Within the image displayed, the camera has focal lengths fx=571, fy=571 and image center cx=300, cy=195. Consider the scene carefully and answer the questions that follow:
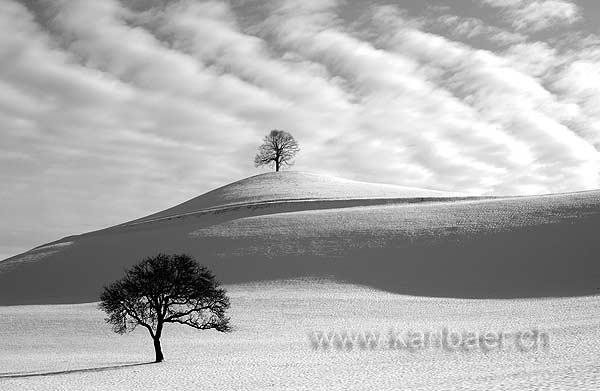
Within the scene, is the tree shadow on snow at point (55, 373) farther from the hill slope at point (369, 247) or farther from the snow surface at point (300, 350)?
the hill slope at point (369, 247)

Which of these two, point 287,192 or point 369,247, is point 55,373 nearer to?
point 369,247

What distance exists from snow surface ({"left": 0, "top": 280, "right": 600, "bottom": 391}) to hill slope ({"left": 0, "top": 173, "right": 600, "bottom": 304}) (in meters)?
4.39

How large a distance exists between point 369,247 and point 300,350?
26.2m

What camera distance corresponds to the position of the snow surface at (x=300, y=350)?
16.4 m

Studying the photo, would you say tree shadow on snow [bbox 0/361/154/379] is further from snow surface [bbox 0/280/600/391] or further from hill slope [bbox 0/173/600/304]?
hill slope [bbox 0/173/600/304]

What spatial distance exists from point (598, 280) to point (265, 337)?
23904mm

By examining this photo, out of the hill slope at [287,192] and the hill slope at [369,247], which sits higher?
the hill slope at [287,192]

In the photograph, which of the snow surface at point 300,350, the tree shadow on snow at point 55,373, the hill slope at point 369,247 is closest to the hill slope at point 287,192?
the hill slope at point 369,247

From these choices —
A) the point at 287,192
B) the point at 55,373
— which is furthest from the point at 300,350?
the point at 287,192

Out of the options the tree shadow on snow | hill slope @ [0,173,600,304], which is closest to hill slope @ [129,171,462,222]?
hill slope @ [0,173,600,304]

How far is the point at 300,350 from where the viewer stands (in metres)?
24.3

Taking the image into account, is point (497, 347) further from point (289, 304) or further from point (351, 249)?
point (351, 249)

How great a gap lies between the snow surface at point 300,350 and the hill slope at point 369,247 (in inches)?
173

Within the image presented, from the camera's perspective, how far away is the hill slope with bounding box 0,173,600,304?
139 feet
